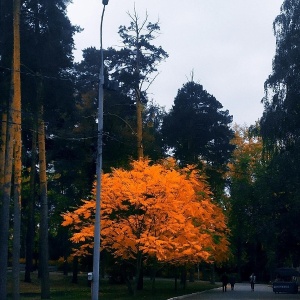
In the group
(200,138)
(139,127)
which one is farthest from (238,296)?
(200,138)

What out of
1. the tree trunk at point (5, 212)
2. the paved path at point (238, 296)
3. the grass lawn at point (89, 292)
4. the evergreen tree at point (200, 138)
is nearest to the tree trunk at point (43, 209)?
the grass lawn at point (89, 292)

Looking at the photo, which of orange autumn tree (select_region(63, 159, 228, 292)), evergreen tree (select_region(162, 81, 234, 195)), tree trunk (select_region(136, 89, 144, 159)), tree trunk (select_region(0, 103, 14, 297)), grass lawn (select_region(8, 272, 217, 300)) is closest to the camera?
tree trunk (select_region(0, 103, 14, 297))

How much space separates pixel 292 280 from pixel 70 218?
23.4 m

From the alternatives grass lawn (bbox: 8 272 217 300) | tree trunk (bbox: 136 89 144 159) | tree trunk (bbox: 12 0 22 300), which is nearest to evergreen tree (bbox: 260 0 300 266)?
grass lawn (bbox: 8 272 217 300)

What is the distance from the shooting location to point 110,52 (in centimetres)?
4597

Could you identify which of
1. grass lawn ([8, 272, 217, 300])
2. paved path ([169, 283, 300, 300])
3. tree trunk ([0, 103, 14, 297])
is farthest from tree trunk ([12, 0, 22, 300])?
paved path ([169, 283, 300, 300])

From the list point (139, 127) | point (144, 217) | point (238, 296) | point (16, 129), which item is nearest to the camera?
point (16, 129)

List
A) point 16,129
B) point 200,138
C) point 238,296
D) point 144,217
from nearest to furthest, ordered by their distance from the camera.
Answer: point 16,129 < point 144,217 < point 238,296 < point 200,138

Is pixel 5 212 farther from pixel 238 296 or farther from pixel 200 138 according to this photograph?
pixel 200 138

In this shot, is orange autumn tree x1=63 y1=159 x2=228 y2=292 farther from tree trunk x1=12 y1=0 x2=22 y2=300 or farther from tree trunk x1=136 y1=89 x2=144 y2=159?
tree trunk x1=136 y1=89 x2=144 y2=159

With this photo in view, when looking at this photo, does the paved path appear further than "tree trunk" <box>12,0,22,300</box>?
Yes

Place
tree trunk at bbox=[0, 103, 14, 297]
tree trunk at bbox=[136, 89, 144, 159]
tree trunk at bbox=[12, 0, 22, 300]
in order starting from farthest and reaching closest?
tree trunk at bbox=[136, 89, 144, 159] → tree trunk at bbox=[12, 0, 22, 300] → tree trunk at bbox=[0, 103, 14, 297]

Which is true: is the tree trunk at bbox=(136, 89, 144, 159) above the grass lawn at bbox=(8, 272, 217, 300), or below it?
above

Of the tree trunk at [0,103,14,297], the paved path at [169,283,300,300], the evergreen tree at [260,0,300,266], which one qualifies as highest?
the evergreen tree at [260,0,300,266]
